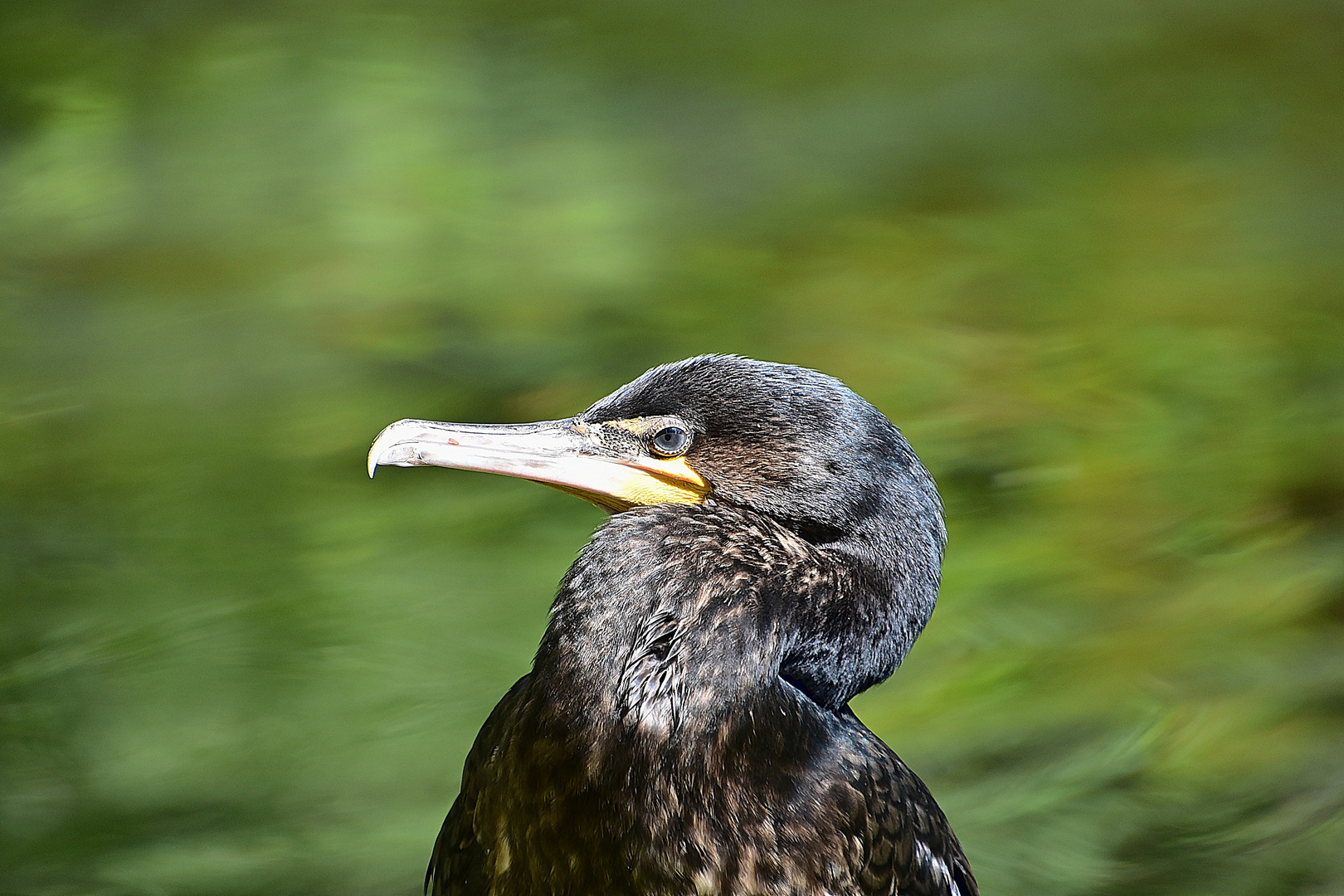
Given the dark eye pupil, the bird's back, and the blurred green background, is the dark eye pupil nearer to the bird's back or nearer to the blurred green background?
the bird's back

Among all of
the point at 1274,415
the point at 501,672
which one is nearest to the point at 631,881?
the point at 501,672

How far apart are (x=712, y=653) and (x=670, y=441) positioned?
8.9 inches

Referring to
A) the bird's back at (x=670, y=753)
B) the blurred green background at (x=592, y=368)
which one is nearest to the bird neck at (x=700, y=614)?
the bird's back at (x=670, y=753)

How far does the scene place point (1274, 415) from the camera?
106 inches

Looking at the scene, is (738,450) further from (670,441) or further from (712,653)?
(712,653)

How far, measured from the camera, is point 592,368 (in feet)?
8.09

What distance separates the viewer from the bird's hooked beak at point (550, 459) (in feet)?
3.76

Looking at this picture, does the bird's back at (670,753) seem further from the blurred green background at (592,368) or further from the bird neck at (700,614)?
the blurred green background at (592,368)

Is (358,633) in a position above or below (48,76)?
below

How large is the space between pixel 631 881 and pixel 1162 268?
1.97 meters

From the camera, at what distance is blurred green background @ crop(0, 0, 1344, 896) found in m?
2.34

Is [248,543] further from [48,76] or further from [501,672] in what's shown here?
[48,76]

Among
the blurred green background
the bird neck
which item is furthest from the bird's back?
the blurred green background

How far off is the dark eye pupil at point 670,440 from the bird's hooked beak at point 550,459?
0.04 feet
